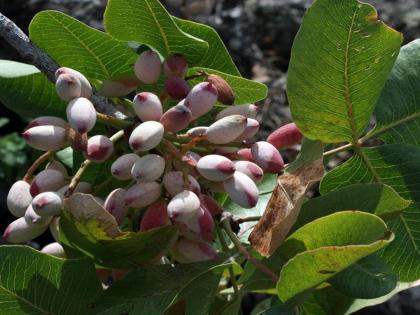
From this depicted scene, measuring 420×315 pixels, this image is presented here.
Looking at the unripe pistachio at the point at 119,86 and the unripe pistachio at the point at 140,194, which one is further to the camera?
the unripe pistachio at the point at 119,86

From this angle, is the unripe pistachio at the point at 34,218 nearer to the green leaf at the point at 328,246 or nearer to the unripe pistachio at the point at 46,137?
the unripe pistachio at the point at 46,137

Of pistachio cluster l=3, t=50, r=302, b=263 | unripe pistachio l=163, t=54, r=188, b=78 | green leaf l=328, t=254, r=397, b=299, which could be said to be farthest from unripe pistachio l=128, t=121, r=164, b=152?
green leaf l=328, t=254, r=397, b=299

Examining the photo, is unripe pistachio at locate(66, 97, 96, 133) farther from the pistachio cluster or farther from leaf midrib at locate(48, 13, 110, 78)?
leaf midrib at locate(48, 13, 110, 78)

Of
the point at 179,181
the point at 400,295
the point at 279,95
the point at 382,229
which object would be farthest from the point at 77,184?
the point at 279,95

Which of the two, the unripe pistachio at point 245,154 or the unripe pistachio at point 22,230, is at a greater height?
the unripe pistachio at point 245,154

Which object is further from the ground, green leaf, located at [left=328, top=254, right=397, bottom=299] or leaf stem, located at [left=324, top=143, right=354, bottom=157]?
leaf stem, located at [left=324, top=143, right=354, bottom=157]

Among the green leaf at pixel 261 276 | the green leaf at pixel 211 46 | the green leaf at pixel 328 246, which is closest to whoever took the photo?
the green leaf at pixel 328 246

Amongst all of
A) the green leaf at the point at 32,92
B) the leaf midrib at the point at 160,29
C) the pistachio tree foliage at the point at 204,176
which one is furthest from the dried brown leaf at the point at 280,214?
the green leaf at the point at 32,92
